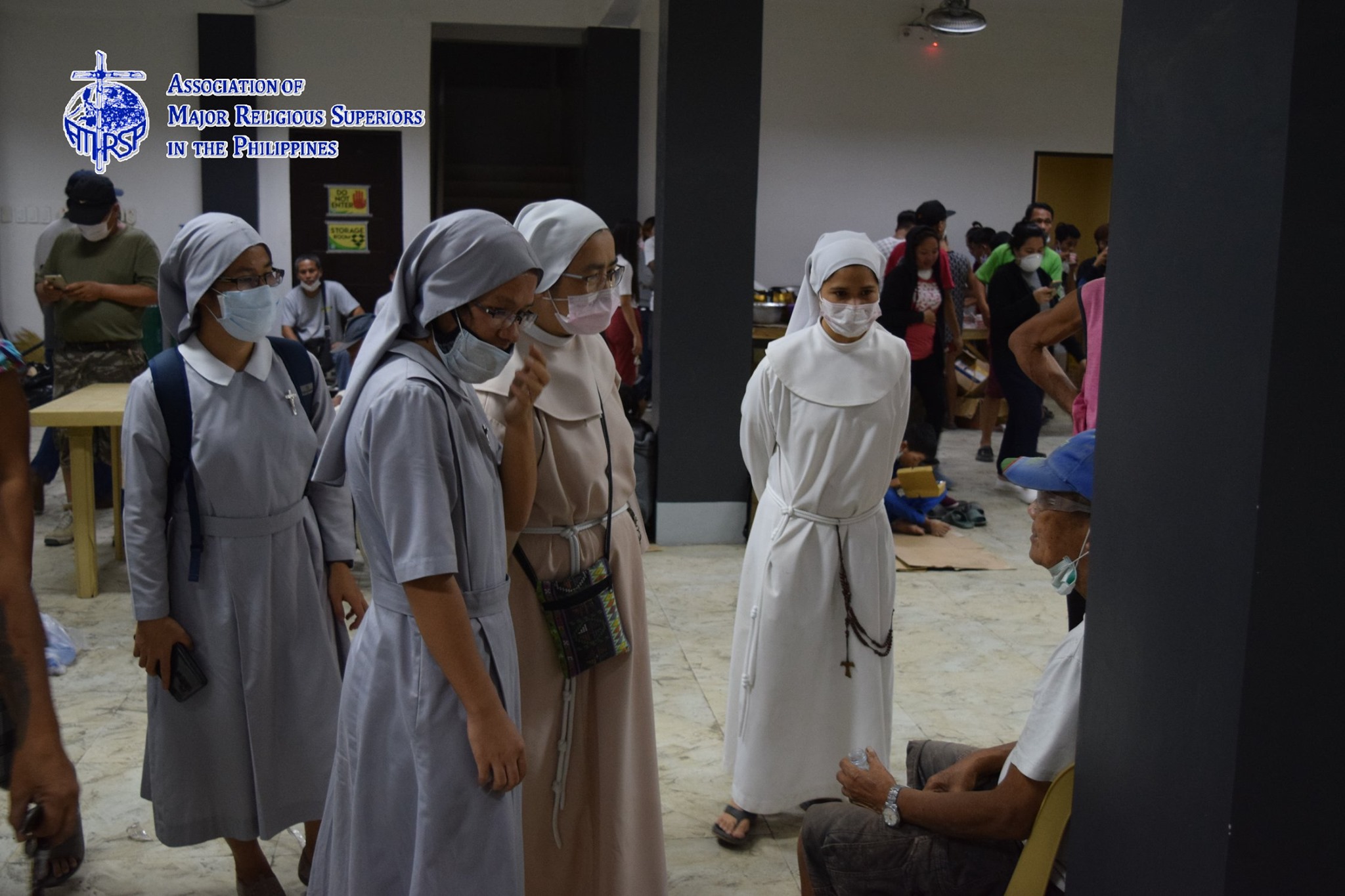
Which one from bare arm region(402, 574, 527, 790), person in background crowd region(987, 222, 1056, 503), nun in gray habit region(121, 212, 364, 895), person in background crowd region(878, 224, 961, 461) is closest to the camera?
bare arm region(402, 574, 527, 790)

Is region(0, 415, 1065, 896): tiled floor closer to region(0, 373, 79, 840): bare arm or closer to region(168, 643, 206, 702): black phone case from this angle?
region(168, 643, 206, 702): black phone case

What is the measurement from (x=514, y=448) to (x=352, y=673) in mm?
478

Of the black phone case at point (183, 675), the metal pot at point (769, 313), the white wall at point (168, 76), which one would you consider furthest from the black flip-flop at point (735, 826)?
the white wall at point (168, 76)

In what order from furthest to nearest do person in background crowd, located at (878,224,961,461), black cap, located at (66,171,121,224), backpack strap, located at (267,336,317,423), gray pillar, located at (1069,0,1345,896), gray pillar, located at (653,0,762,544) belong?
1. person in background crowd, located at (878,224,961,461)
2. gray pillar, located at (653,0,762,544)
3. black cap, located at (66,171,121,224)
4. backpack strap, located at (267,336,317,423)
5. gray pillar, located at (1069,0,1345,896)

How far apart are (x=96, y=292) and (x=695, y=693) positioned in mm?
3907

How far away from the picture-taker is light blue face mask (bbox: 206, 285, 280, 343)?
2.73 m

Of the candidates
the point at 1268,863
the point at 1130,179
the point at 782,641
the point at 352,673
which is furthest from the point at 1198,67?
the point at 782,641

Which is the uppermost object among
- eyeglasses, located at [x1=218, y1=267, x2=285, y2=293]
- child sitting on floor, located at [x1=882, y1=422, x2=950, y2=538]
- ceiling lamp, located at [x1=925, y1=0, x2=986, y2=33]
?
ceiling lamp, located at [x1=925, y1=0, x2=986, y2=33]

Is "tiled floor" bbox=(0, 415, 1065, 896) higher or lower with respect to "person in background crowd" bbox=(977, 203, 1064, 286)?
lower

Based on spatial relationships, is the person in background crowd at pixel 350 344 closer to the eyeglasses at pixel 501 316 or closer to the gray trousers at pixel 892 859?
the eyeglasses at pixel 501 316

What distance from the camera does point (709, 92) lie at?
6246 millimetres

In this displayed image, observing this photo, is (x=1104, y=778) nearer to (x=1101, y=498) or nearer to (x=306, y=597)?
(x=1101, y=498)

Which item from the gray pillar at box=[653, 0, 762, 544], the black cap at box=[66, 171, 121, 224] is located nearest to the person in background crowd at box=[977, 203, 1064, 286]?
the gray pillar at box=[653, 0, 762, 544]

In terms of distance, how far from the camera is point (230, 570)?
272cm
